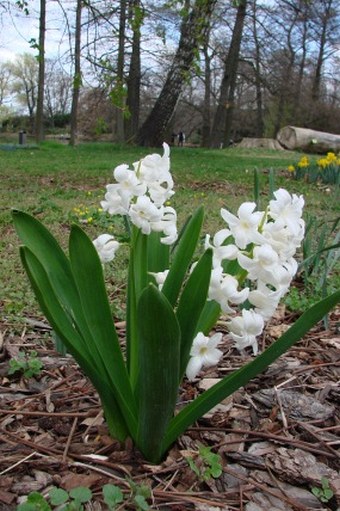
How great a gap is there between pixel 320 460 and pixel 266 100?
92.6 feet

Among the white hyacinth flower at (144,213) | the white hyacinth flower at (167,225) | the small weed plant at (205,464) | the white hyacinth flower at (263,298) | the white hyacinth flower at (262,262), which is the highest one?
the white hyacinth flower at (144,213)

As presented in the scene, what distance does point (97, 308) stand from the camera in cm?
123

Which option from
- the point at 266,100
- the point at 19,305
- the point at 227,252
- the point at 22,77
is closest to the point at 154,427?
the point at 227,252

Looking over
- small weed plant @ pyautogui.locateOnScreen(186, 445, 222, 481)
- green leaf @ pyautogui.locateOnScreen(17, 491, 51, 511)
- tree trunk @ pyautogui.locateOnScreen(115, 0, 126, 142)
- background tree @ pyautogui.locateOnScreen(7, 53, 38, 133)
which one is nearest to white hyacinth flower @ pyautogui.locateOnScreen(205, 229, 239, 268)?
small weed plant @ pyautogui.locateOnScreen(186, 445, 222, 481)

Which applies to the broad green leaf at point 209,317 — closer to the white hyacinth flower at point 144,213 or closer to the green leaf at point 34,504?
the white hyacinth flower at point 144,213

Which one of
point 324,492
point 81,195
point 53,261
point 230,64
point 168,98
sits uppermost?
point 230,64

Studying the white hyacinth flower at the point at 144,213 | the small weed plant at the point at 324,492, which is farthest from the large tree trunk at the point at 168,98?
the small weed plant at the point at 324,492

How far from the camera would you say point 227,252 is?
110 centimetres

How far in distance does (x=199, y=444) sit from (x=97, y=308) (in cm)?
49

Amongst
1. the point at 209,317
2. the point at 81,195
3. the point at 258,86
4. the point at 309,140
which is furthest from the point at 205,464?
the point at 258,86

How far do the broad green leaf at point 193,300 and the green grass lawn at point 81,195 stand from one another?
92 centimetres

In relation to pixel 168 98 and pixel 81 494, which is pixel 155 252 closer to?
pixel 81 494

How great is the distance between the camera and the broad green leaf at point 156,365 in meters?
1.01

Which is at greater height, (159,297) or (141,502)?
(159,297)
